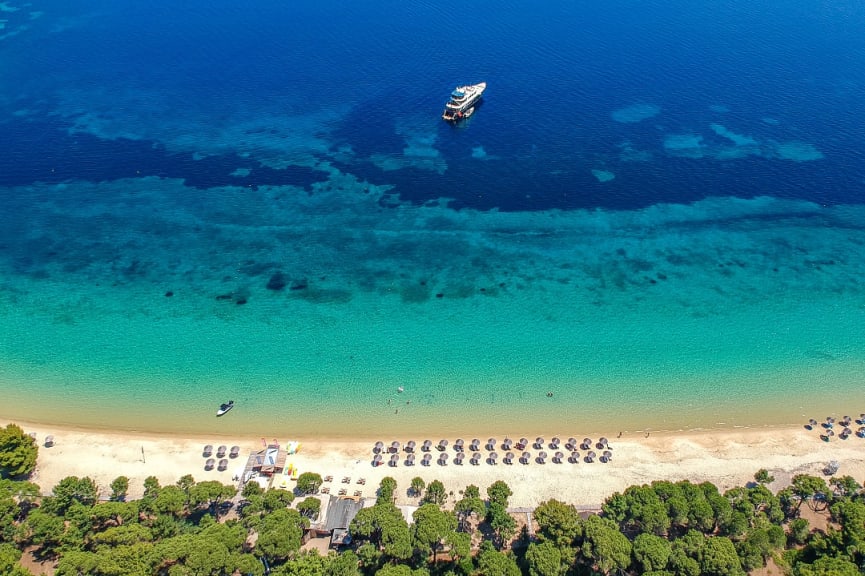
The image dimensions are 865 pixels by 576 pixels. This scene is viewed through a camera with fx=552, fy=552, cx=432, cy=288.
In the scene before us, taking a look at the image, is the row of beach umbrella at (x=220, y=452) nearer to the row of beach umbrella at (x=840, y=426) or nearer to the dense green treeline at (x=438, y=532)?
the dense green treeline at (x=438, y=532)

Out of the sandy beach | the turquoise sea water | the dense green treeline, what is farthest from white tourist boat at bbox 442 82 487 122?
the dense green treeline

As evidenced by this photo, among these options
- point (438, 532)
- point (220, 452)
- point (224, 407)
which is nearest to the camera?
point (438, 532)

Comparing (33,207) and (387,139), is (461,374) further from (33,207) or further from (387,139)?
(33,207)

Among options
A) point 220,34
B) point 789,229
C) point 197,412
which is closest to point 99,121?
point 220,34

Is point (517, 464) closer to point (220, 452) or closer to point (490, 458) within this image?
point (490, 458)

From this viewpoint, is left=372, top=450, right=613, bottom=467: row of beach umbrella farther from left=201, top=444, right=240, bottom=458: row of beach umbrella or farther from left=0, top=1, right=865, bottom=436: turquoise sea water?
left=201, top=444, right=240, bottom=458: row of beach umbrella

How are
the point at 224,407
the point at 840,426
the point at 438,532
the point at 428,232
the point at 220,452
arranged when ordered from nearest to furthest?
the point at 438,532 < the point at 220,452 < the point at 840,426 < the point at 224,407 < the point at 428,232

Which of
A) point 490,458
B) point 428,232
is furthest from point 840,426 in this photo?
point 428,232
